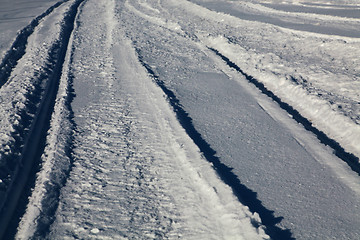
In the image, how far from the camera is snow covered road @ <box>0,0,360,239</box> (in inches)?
124

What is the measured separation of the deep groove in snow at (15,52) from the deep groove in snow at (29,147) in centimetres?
85

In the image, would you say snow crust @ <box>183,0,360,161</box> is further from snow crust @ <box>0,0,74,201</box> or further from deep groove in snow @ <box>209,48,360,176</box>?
snow crust @ <box>0,0,74,201</box>

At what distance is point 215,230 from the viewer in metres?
2.98

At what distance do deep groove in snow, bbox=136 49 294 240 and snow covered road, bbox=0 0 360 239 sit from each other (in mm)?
16

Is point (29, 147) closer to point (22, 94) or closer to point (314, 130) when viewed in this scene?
point (22, 94)

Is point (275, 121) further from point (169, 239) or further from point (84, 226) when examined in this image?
point (84, 226)

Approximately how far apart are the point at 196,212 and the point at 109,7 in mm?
Answer: 14424

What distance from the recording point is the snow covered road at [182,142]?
314cm

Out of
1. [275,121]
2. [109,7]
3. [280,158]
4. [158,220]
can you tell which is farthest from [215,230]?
[109,7]

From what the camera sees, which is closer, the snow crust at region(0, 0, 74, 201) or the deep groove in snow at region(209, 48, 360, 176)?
the deep groove in snow at region(209, 48, 360, 176)

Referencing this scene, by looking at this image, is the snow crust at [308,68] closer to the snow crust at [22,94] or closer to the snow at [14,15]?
the snow crust at [22,94]

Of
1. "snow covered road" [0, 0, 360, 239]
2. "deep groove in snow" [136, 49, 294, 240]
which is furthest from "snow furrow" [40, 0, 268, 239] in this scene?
"deep groove in snow" [136, 49, 294, 240]

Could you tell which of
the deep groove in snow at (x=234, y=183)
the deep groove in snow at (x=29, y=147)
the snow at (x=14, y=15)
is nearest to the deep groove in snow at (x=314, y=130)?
the deep groove in snow at (x=234, y=183)

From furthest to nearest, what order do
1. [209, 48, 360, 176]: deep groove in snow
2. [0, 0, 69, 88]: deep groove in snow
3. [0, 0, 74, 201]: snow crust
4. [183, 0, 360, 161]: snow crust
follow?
1. [0, 0, 69, 88]: deep groove in snow
2. [183, 0, 360, 161]: snow crust
3. [0, 0, 74, 201]: snow crust
4. [209, 48, 360, 176]: deep groove in snow
